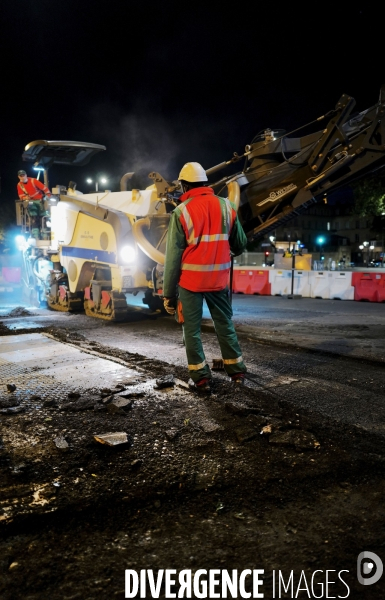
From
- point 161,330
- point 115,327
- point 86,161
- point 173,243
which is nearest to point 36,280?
point 86,161

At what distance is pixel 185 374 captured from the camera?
14.6 feet

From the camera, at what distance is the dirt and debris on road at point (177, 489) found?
5.79ft

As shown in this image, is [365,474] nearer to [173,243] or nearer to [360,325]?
[173,243]

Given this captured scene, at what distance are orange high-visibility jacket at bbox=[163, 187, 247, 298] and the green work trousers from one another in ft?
0.32

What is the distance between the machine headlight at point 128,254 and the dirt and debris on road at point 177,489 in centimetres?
460

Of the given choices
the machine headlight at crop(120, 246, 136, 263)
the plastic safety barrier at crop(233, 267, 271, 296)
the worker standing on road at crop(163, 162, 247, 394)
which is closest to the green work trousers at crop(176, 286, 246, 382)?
the worker standing on road at crop(163, 162, 247, 394)

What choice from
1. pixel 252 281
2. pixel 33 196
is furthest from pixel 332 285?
pixel 33 196

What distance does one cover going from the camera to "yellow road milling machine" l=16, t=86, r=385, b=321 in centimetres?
671

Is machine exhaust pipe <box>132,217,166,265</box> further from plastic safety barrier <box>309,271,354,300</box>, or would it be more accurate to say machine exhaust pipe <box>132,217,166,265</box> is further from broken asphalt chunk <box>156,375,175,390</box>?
plastic safety barrier <box>309,271,354,300</box>

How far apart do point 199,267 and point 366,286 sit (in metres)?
10.8

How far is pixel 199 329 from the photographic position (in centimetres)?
405

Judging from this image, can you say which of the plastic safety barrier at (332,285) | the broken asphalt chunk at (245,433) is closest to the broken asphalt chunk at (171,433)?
the broken asphalt chunk at (245,433)

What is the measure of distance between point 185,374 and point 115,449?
5.78ft

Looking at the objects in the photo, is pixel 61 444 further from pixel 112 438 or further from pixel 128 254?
pixel 128 254
